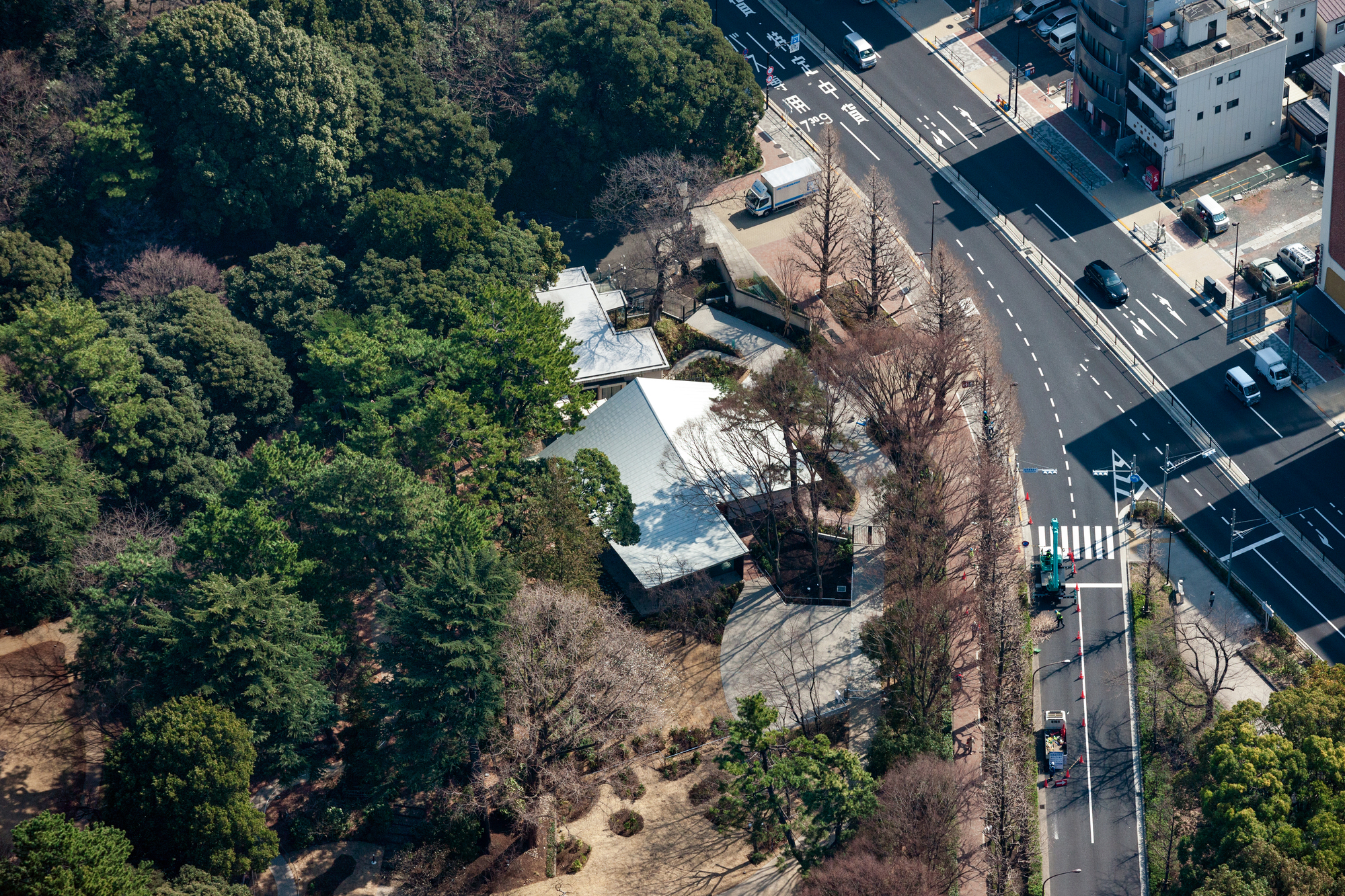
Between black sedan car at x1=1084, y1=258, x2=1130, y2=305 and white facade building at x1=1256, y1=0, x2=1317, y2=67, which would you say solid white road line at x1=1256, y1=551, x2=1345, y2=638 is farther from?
white facade building at x1=1256, y1=0, x2=1317, y2=67

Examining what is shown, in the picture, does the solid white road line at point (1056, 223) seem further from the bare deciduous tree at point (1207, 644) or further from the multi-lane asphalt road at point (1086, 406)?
the bare deciduous tree at point (1207, 644)

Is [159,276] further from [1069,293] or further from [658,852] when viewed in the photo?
[1069,293]

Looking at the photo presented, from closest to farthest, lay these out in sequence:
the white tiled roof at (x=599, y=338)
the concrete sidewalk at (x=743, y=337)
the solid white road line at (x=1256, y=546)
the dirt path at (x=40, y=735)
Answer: the dirt path at (x=40, y=735)
the solid white road line at (x=1256, y=546)
the white tiled roof at (x=599, y=338)
the concrete sidewalk at (x=743, y=337)

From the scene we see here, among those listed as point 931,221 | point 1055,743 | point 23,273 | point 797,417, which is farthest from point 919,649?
point 23,273

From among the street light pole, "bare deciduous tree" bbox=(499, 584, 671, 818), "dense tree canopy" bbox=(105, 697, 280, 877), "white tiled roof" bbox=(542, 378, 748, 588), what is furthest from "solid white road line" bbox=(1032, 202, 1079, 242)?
"dense tree canopy" bbox=(105, 697, 280, 877)

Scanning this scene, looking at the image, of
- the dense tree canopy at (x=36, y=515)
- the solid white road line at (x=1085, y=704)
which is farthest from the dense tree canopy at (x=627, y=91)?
the solid white road line at (x=1085, y=704)
